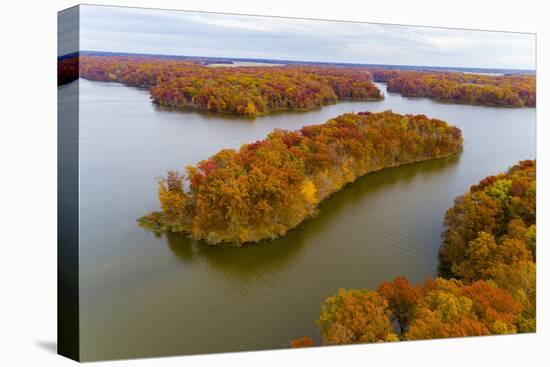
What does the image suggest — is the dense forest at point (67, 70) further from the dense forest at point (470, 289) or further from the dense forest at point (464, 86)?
the dense forest at point (464, 86)

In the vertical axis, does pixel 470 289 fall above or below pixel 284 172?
below

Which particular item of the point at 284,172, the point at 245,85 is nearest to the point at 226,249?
the point at 284,172

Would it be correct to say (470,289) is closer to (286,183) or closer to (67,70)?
(286,183)

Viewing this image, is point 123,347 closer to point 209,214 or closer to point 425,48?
point 209,214

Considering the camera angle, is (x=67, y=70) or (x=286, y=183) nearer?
(x=67, y=70)

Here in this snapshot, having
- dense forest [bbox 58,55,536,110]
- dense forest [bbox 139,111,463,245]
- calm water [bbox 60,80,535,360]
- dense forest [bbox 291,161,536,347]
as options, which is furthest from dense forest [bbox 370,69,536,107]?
dense forest [bbox 291,161,536,347]

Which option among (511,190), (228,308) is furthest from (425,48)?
(228,308)

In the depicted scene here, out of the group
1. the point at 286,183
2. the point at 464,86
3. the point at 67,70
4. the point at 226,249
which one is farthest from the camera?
the point at 226,249
